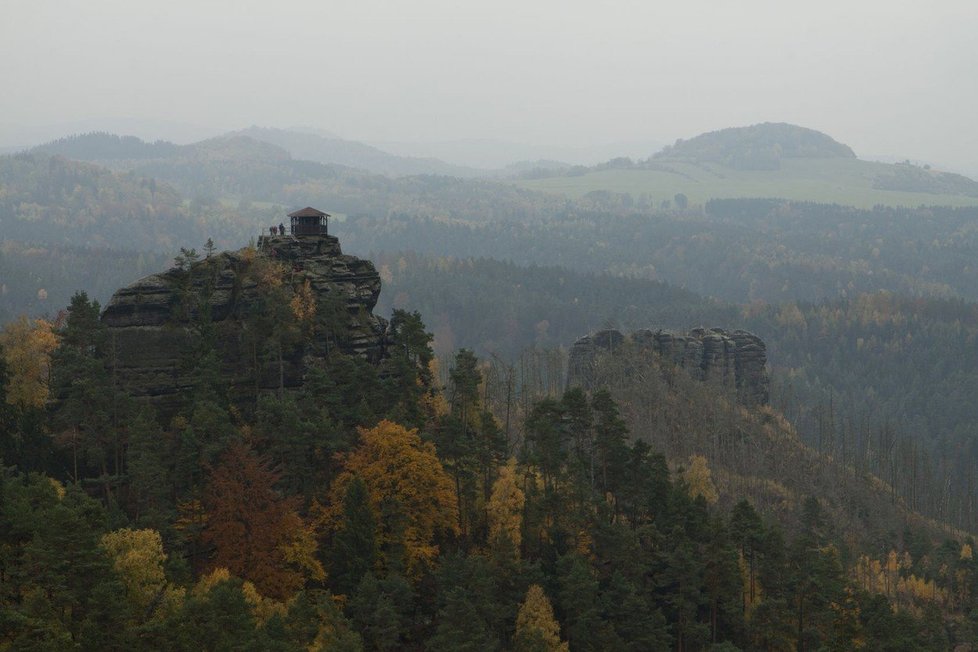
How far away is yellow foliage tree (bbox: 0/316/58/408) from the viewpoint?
81.8 metres

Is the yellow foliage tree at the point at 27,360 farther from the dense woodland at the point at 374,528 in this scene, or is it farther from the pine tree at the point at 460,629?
the pine tree at the point at 460,629

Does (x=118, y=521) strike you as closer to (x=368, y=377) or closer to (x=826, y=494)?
(x=368, y=377)

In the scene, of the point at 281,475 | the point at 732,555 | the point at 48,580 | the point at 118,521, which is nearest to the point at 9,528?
the point at 48,580

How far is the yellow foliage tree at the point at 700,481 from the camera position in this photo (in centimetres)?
12100

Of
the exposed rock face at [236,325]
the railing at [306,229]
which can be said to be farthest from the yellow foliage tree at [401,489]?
the railing at [306,229]

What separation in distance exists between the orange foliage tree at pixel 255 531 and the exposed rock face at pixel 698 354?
109716mm

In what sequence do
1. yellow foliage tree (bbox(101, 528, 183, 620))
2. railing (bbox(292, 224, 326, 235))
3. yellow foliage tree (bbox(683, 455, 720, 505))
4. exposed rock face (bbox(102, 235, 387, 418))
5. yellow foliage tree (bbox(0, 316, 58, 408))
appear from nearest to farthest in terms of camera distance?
yellow foliage tree (bbox(101, 528, 183, 620)), yellow foliage tree (bbox(0, 316, 58, 408)), exposed rock face (bbox(102, 235, 387, 418)), railing (bbox(292, 224, 326, 235)), yellow foliage tree (bbox(683, 455, 720, 505))

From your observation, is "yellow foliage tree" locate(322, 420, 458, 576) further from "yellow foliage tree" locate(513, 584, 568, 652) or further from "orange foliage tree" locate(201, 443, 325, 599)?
"yellow foliage tree" locate(513, 584, 568, 652)

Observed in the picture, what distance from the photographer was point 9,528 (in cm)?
5478

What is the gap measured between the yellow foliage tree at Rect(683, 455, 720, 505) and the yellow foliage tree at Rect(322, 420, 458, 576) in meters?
51.9

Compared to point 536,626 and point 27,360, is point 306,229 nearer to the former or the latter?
point 27,360

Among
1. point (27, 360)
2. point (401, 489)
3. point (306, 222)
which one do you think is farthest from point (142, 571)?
point (306, 222)

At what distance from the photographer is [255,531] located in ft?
221

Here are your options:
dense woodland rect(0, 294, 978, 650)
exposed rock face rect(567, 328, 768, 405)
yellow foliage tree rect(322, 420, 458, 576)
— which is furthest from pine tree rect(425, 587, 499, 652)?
exposed rock face rect(567, 328, 768, 405)
